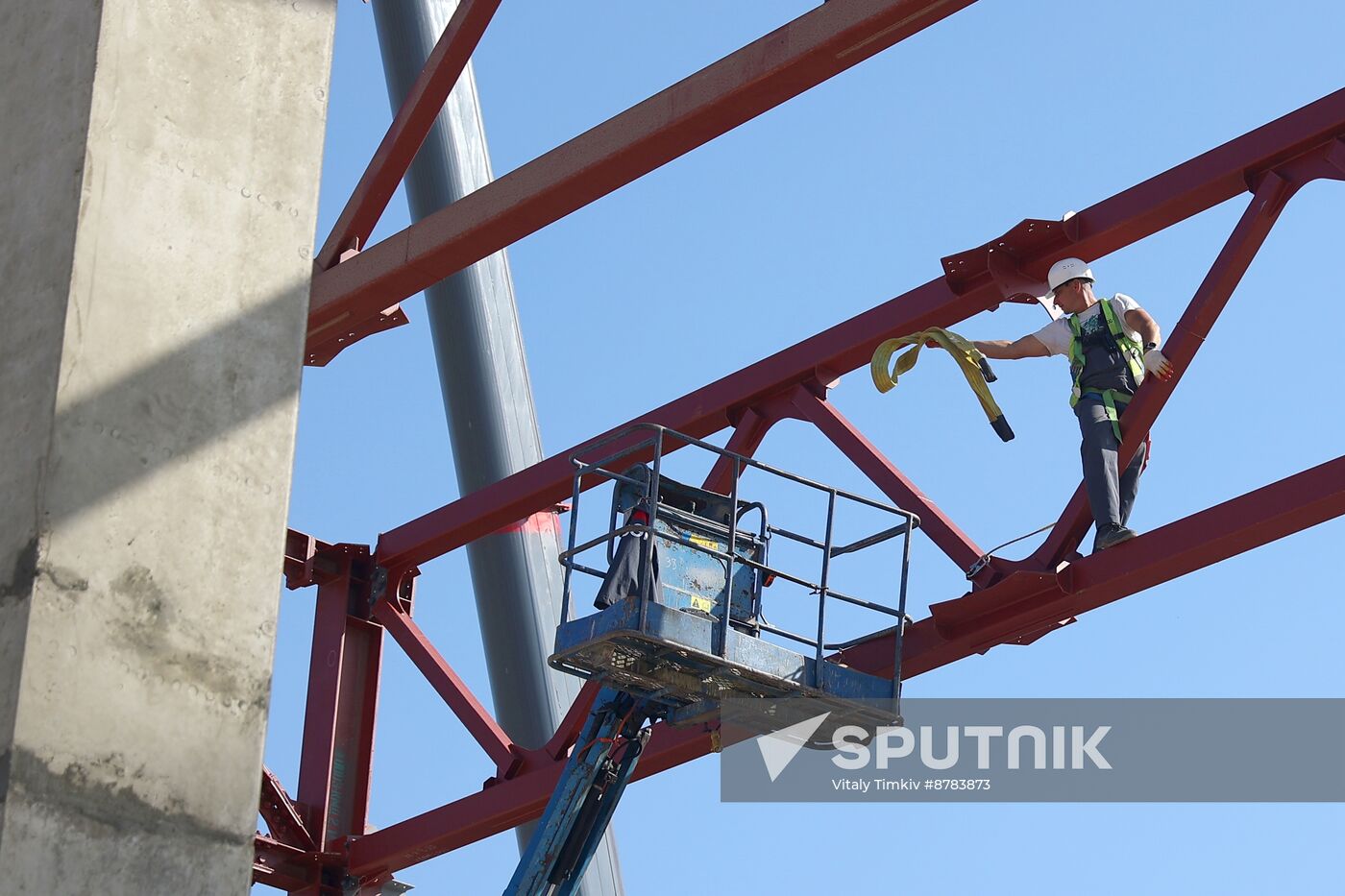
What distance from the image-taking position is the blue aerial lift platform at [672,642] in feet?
34.5

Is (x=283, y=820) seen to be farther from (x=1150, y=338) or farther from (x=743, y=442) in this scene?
(x=1150, y=338)

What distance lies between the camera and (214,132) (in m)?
5.95

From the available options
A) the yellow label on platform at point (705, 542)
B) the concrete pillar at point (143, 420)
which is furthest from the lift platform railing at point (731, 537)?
the concrete pillar at point (143, 420)

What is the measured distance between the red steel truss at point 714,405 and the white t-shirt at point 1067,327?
38cm

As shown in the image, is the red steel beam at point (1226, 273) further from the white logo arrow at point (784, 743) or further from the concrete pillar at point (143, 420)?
the concrete pillar at point (143, 420)

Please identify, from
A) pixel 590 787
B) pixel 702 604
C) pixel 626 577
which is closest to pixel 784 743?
pixel 590 787

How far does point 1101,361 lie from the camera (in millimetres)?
11008

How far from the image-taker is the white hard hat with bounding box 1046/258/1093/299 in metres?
11.3

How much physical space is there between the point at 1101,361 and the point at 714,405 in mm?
2610

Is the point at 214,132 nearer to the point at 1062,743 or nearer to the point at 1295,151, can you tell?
the point at 1295,151

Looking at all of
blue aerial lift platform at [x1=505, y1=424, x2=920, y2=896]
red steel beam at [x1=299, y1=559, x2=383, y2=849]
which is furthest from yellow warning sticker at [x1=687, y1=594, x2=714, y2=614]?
red steel beam at [x1=299, y1=559, x2=383, y2=849]

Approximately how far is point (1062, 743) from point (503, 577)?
19.0 feet

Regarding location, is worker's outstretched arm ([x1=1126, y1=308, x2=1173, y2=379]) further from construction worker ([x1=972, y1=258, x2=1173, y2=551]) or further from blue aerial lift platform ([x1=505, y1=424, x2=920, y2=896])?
blue aerial lift platform ([x1=505, y1=424, x2=920, y2=896])

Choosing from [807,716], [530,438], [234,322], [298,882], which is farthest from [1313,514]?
[530,438]
